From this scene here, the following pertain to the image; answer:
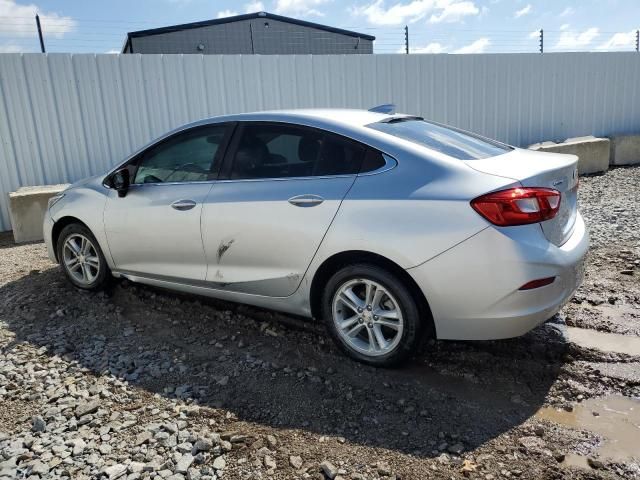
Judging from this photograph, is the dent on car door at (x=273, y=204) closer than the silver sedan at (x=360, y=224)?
No

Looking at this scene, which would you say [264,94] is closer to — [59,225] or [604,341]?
[59,225]

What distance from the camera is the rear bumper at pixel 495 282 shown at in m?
2.99

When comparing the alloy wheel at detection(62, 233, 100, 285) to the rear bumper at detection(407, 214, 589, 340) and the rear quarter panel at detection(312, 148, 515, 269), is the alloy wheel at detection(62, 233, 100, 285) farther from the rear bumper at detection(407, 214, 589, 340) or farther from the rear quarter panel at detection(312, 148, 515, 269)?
the rear bumper at detection(407, 214, 589, 340)

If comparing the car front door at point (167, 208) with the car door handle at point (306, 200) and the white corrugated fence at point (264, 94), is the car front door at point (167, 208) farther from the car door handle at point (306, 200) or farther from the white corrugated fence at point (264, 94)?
the white corrugated fence at point (264, 94)

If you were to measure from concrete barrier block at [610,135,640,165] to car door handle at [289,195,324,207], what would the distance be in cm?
1010

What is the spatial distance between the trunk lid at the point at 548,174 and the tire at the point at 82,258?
3.33 metres

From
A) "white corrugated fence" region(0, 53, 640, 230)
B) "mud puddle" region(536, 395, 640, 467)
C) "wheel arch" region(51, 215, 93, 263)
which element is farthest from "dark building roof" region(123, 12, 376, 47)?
"mud puddle" region(536, 395, 640, 467)

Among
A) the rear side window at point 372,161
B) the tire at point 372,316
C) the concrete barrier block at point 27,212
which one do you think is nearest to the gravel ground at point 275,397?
the tire at point 372,316

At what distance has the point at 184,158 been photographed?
14.4 ft

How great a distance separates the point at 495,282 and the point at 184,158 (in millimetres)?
2585

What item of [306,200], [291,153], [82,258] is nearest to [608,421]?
[306,200]

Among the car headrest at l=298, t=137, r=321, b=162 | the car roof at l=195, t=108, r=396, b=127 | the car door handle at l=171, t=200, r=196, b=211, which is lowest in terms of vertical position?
the car door handle at l=171, t=200, r=196, b=211

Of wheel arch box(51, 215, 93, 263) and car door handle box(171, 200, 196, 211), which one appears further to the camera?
wheel arch box(51, 215, 93, 263)

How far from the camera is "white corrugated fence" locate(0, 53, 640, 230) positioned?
7984 millimetres
